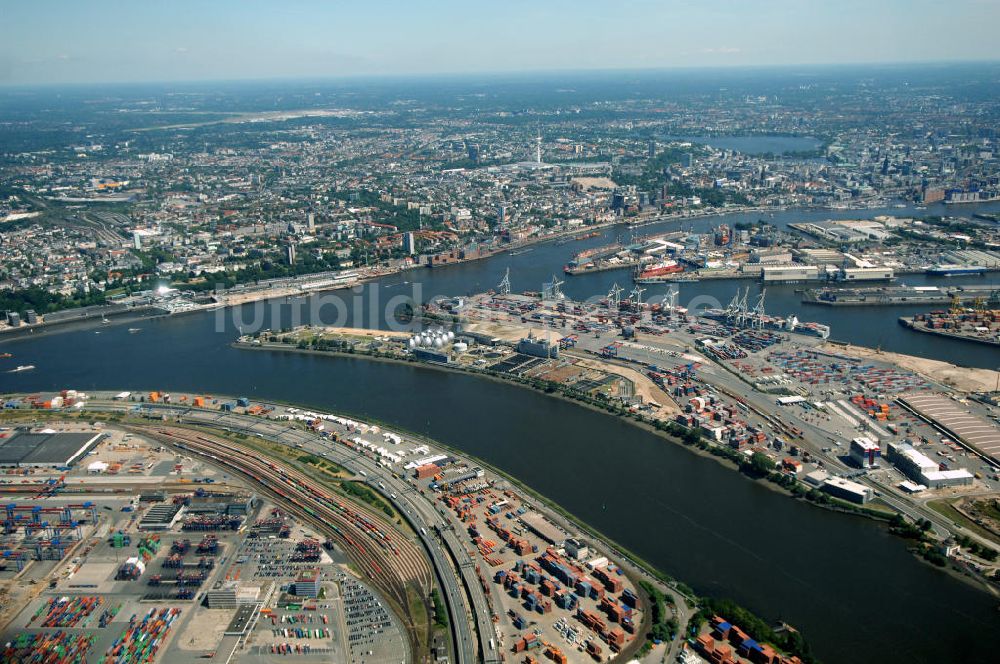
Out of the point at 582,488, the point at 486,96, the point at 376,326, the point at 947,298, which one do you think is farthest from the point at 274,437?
the point at 486,96

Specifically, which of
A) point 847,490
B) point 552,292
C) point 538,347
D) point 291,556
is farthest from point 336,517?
point 552,292

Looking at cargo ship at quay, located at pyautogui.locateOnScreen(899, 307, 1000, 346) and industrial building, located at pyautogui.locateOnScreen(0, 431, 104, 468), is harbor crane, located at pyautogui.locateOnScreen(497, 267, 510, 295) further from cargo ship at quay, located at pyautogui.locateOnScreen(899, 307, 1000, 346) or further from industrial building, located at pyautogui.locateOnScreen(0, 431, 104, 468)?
industrial building, located at pyautogui.locateOnScreen(0, 431, 104, 468)

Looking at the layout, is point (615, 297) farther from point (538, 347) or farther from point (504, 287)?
point (538, 347)

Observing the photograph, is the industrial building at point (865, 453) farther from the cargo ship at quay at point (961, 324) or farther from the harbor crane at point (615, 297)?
the harbor crane at point (615, 297)

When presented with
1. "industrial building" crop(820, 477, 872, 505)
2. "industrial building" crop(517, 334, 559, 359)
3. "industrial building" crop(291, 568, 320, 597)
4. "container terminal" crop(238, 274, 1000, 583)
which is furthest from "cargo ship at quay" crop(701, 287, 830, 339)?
"industrial building" crop(291, 568, 320, 597)

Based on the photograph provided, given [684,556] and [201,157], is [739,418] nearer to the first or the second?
[684,556]

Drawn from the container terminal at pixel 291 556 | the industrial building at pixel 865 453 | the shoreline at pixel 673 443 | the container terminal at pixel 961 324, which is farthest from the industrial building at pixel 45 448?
the container terminal at pixel 961 324
